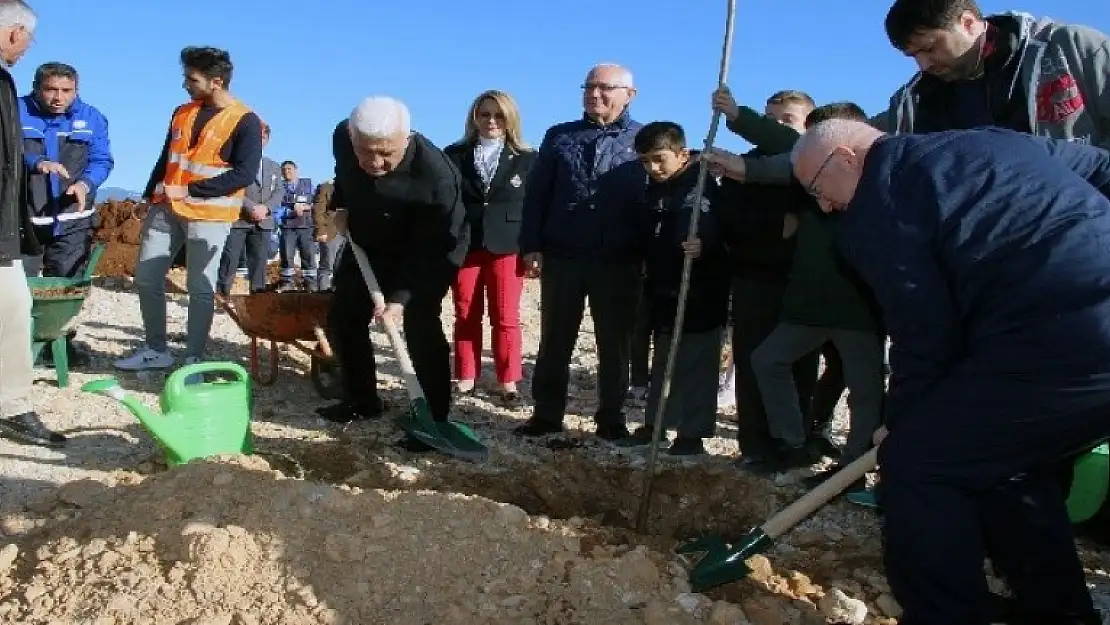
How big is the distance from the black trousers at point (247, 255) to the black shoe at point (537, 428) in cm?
505

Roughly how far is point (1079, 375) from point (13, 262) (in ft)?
13.5

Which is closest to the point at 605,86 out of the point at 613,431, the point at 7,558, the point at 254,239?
the point at 613,431

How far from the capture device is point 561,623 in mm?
2766

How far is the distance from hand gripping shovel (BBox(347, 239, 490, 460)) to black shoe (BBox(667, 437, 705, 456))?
0.98 metres

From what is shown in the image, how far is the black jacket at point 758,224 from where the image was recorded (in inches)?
174

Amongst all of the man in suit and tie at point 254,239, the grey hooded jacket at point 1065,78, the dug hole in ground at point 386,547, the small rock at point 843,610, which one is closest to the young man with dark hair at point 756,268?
the dug hole in ground at point 386,547

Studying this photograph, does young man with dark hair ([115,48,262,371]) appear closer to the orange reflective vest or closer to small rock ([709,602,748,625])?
the orange reflective vest

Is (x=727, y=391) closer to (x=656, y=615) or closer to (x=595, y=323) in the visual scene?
(x=595, y=323)

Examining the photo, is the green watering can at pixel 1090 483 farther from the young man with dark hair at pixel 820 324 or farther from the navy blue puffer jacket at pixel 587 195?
the navy blue puffer jacket at pixel 587 195

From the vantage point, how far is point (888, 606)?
308 centimetres

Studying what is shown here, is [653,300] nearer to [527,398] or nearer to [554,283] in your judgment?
[554,283]

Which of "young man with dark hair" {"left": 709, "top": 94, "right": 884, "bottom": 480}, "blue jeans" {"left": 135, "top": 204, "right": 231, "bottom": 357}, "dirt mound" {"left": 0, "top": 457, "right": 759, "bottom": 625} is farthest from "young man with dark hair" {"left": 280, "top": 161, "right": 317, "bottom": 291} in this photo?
"dirt mound" {"left": 0, "top": 457, "right": 759, "bottom": 625}

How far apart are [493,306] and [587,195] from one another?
1327 millimetres

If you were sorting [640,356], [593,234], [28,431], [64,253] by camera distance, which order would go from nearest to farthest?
[28,431] → [593,234] → [64,253] → [640,356]
